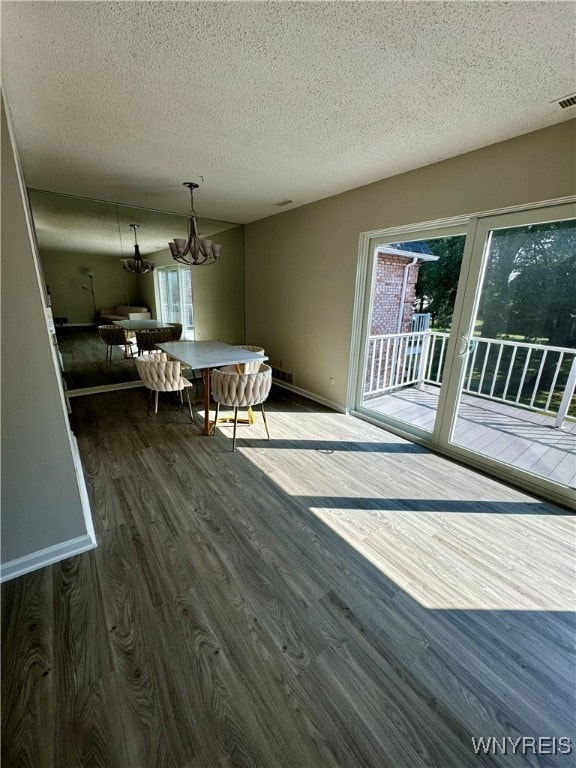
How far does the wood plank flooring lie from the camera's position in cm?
109

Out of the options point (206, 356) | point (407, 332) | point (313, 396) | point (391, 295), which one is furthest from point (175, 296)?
point (407, 332)

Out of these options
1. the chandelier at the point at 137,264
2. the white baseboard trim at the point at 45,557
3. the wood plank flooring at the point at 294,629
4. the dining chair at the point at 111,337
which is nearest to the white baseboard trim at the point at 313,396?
the wood plank flooring at the point at 294,629

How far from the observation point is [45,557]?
5.77 ft

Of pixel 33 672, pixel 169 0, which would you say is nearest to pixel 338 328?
pixel 169 0

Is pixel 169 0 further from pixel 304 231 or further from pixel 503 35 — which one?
pixel 304 231

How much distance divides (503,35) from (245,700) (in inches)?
117

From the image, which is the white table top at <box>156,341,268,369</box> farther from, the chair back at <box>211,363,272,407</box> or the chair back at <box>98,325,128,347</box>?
the chair back at <box>98,325,128,347</box>

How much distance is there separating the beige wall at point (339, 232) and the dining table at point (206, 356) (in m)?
1.06

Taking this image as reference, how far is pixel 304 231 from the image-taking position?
13.9 feet

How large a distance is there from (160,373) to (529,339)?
3.55 metres

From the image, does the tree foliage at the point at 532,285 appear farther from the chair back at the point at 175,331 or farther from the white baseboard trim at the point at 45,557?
the chair back at the point at 175,331

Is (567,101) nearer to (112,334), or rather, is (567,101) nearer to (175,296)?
(175,296)

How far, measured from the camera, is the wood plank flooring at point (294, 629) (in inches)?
43.1

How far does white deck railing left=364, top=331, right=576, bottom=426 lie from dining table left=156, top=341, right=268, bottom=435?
1604mm
